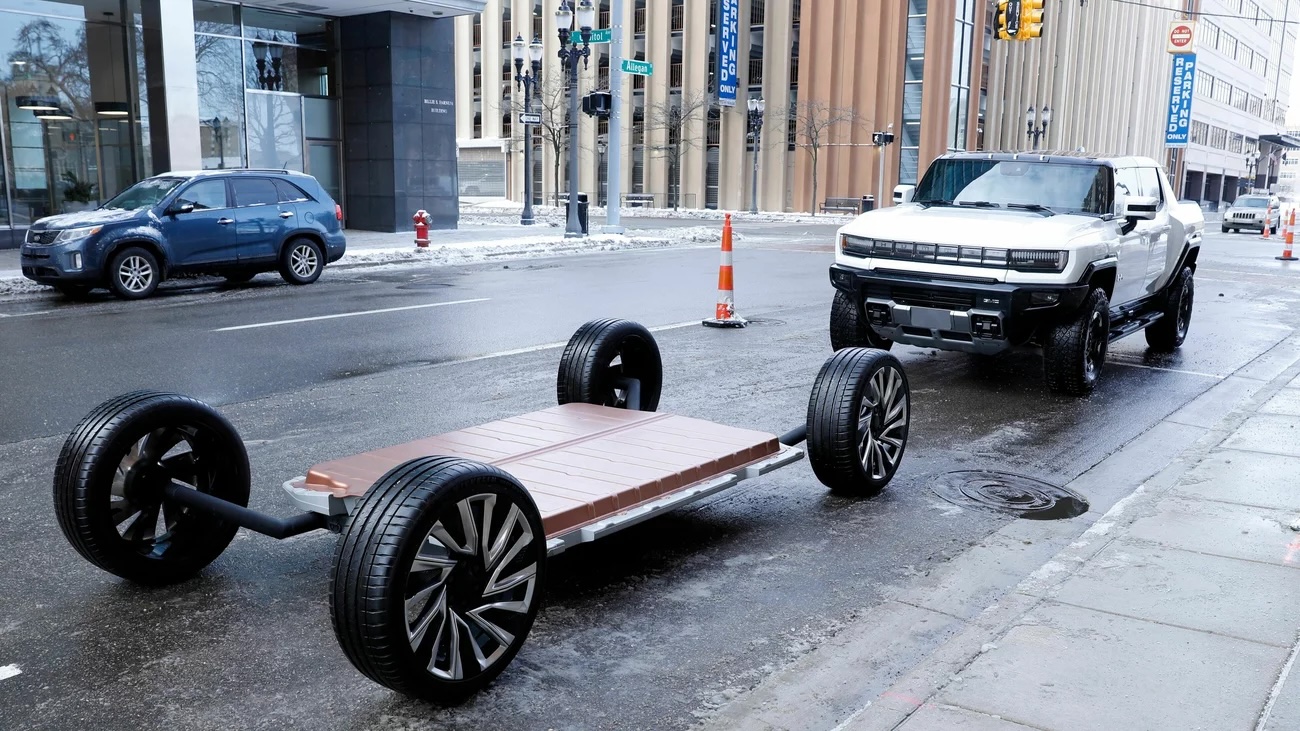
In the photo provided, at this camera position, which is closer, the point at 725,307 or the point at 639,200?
the point at 725,307

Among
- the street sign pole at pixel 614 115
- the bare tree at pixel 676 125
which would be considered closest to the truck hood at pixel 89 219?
the street sign pole at pixel 614 115

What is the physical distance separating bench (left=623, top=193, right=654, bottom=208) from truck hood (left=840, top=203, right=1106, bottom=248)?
5310cm

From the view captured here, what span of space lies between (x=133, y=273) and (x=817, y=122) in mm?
46507

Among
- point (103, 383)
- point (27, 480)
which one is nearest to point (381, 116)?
point (103, 383)

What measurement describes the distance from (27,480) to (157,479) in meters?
2.12

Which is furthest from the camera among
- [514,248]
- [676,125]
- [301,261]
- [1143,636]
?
[676,125]

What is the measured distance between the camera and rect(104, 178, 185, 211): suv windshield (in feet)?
50.4

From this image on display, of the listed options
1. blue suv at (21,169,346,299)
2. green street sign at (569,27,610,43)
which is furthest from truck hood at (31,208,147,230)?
green street sign at (569,27,610,43)

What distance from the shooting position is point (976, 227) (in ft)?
27.9

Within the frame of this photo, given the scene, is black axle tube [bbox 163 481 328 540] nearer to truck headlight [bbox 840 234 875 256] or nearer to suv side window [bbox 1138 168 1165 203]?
truck headlight [bbox 840 234 875 256]

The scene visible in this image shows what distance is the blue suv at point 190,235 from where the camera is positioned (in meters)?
14.4

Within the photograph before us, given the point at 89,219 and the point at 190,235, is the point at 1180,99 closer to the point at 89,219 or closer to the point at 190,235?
the point at 190,235

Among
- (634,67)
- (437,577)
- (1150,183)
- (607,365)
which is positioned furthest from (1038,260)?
(634,67)

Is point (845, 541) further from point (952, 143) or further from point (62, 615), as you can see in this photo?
point (952, 143)
